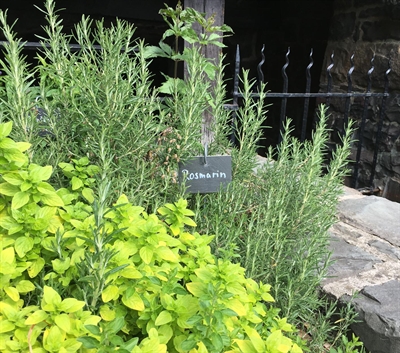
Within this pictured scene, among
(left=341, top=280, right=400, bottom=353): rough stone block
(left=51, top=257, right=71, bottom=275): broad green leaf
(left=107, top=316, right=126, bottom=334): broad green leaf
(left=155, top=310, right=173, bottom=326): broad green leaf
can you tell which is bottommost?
(left=341, top=280, right=400, bottom=353): rough stone block

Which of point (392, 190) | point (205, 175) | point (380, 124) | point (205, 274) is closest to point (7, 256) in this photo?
point (205, 274)

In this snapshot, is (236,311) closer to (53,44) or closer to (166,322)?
(166,322)

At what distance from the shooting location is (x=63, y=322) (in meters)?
0.97

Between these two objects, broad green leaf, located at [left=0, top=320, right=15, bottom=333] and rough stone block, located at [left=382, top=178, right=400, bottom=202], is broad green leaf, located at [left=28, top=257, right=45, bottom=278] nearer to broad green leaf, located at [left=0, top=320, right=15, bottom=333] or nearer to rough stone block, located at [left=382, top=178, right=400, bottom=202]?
broad green leaf, located at [left=0, top=320, right=15, bottom=333]

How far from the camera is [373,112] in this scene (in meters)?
3.96

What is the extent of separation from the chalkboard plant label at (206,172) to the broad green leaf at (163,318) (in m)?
0.69

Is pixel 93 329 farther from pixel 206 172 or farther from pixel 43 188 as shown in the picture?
pixel 206 172

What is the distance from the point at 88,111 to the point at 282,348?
102 centimetres

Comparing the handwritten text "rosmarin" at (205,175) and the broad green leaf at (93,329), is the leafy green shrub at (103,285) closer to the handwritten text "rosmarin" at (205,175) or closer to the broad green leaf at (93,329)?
the broad green leaf at (93,329)

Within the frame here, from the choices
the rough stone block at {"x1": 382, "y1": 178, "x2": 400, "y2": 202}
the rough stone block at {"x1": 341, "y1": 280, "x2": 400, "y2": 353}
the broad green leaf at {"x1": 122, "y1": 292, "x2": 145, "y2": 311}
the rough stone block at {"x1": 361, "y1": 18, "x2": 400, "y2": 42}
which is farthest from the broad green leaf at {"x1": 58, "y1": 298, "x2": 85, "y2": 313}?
the rough stone block at {"x1": 361, "y1": 18, "x2": 400, "y2": 42}

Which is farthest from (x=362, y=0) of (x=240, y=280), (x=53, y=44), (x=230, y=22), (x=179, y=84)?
(x=240, y=280)

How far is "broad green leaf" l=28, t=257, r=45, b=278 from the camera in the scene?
1122mm

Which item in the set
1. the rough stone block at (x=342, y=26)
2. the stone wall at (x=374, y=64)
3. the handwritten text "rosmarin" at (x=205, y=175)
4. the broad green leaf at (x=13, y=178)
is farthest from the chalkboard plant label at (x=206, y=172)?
the rough stone block at (x=342, y=26)

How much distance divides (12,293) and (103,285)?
23 cm
